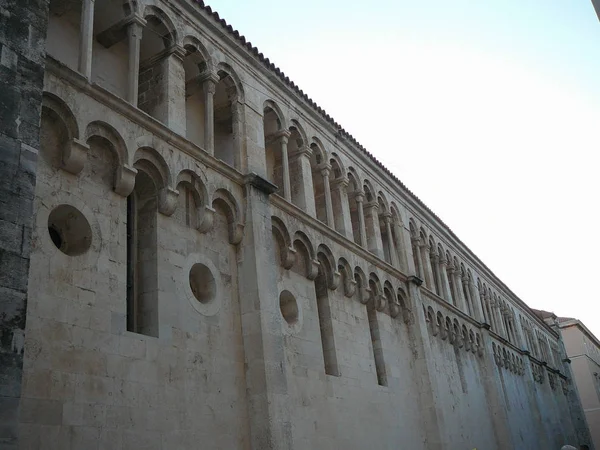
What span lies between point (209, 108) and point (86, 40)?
2950mm

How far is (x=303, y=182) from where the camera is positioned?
14.5 meters

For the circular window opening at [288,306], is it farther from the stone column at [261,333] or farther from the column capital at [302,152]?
the column capital at [302,152]

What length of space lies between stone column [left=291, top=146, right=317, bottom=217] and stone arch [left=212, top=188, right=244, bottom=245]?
9.98 ft

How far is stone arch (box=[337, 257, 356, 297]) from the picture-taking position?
14625mm

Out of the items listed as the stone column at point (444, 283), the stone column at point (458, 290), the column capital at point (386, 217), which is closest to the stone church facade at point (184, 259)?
the column capital at point (386, 217)

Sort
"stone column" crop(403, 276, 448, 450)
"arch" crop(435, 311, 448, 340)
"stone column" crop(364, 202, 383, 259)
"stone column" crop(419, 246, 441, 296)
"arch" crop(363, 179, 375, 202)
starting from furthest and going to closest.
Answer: "stone column" crop(419, 246, 441, 296) → "arch" crop(435, 311, 448, 340) → "arch" crop(363, 179, 375, 202) → "stone column" crop(364, 202, 383, 259) → "stone column" crop(403, 276, 448, 450)

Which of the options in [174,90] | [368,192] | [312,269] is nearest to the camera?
[174,90]

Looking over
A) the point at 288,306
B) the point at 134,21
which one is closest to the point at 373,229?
the point at 288,306

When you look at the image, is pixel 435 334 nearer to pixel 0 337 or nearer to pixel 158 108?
pixel 158 108

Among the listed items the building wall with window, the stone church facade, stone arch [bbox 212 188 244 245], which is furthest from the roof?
the building wall with window

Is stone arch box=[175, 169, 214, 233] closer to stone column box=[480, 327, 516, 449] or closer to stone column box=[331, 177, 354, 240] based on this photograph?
stone column box=[331, 177, 354, 240]

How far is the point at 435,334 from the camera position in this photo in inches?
768

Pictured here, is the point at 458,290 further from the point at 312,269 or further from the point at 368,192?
the point at 312,269

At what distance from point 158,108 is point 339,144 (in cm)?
726
